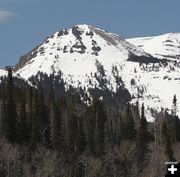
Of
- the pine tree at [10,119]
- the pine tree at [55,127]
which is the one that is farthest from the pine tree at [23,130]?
the pine tree at [55,127]

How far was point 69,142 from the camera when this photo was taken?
496 feet

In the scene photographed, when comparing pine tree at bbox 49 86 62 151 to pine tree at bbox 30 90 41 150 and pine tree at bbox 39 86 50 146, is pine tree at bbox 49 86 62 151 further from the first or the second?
pine tree at bbox 30 90 41 150

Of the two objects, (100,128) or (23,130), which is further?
(100,128)

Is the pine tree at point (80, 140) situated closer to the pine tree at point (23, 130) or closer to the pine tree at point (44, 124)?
the pine tree at point (44, 124)

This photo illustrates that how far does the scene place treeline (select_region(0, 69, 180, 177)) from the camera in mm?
124938

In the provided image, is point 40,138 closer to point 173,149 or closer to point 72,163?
point 72,163

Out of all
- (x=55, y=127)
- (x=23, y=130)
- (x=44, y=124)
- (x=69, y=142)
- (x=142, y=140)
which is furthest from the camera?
(x=142, y=140)

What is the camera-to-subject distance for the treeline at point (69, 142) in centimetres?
12494

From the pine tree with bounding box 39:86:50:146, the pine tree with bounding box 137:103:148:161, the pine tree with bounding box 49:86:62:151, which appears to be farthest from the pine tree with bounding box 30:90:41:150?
the pine tree with bounding box 137:103:148:161

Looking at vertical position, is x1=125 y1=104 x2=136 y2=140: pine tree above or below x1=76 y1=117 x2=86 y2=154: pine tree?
above

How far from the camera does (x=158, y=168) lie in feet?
421

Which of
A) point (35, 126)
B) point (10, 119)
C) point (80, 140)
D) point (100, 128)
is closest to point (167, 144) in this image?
point (100, 128)

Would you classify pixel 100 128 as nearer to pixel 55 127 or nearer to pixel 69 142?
pixel 55 127

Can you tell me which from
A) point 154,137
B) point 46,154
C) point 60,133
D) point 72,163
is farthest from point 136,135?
point 46,154
